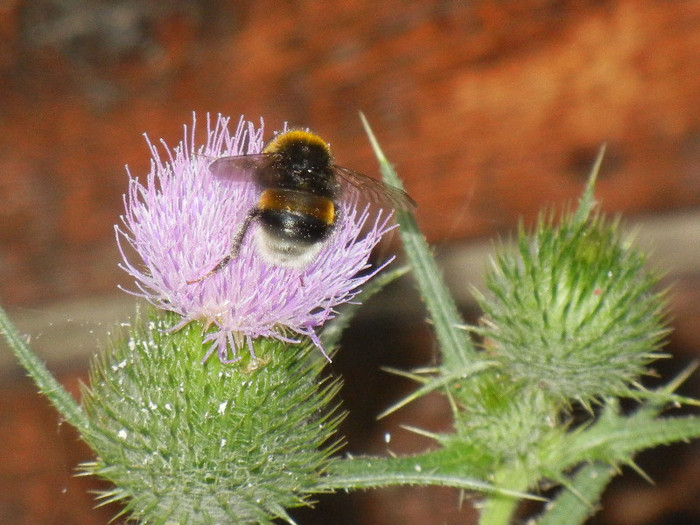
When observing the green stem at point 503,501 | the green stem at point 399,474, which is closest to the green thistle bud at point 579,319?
the green stem at point 503,501

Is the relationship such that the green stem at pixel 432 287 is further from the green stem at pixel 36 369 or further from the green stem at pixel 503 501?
the green stem at pixel 36 369

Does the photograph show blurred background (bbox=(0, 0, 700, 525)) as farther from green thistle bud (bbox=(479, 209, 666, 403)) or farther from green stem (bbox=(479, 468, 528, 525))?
green stem (bbox=(479, 468, 528, 525))

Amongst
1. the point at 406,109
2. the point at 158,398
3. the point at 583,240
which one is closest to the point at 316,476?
the point at 158,398

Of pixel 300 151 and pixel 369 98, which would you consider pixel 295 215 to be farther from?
pixel 369 98

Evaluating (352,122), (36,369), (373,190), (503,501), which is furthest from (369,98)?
(36,369)

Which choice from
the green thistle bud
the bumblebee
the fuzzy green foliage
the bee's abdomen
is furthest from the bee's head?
the green thistle bud
